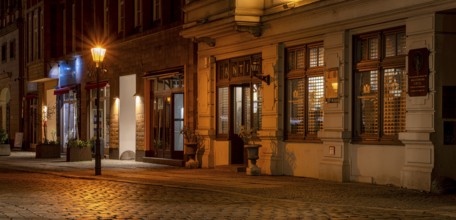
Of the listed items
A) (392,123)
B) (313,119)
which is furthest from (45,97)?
(392,123)

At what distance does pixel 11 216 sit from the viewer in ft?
44.4

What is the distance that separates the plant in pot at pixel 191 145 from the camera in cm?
2705

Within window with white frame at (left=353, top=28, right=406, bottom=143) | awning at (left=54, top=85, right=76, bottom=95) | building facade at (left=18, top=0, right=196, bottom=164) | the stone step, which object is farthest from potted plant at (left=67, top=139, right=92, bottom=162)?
window with white frame at (left=353, top=28, right=406, bottom=143)

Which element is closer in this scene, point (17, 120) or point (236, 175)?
point (236, 175)

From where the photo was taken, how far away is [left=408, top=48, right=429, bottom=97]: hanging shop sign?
1764 centimetres

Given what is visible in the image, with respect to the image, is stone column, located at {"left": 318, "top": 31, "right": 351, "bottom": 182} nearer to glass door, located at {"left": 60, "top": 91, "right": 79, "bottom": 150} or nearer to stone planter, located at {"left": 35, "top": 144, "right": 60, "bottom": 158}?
stone planter, located at {"left": 35, "top": 144, "right": 60, "bottom": 158}

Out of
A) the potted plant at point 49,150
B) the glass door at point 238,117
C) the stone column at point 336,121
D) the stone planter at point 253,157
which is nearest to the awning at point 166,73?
the glass door at point 238,117

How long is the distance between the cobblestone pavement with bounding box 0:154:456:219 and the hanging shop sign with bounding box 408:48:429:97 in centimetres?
230

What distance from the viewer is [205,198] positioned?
16.7 m

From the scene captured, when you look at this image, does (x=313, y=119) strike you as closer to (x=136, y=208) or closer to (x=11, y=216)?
(x=136, y=208)

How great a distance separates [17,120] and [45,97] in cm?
600

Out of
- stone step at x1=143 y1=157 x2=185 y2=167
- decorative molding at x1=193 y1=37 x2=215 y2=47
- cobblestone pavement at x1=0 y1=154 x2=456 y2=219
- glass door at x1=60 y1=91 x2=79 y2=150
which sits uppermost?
decorative molding at x1=193 y1=37 x2=215 y2=47

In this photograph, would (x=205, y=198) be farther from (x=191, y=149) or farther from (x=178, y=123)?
(x=178, y=123)

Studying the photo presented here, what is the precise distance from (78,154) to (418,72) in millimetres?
18375
